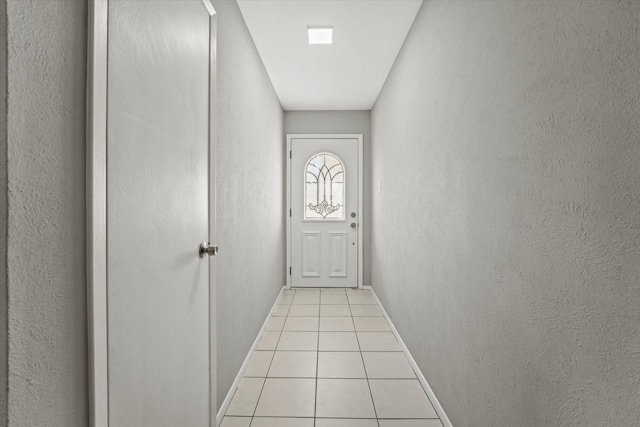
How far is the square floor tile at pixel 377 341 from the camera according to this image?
2757 mm

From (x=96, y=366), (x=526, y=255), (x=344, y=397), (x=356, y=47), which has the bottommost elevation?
(x=344, y=397)

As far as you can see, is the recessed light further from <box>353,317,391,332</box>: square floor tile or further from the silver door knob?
<box>353,317,391,332</box>: square floor tile

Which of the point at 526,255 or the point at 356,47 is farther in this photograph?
the point at 356,47

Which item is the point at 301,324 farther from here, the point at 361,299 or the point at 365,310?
the point at 361,299

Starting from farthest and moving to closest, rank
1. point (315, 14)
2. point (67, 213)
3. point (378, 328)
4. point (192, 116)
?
1. point (378, 328)
2. point (315, 14)
3. point (192, 116)
4. point (67, 213)

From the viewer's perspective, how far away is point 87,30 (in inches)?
29.9

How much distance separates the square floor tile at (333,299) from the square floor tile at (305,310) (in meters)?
0.22

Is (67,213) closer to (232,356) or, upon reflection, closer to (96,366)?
(96,366)

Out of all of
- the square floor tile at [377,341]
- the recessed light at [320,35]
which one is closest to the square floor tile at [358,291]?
the square floor tile at [377,341]

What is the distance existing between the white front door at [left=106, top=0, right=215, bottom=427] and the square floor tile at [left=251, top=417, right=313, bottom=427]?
17.0 inches

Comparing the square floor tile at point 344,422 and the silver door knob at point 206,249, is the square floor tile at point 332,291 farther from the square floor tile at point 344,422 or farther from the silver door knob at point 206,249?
the silver door knob at point 206,249

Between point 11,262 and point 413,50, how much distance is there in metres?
2.59

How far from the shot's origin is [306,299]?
414 cm

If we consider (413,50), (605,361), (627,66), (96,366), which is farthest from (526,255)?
(413,50)
